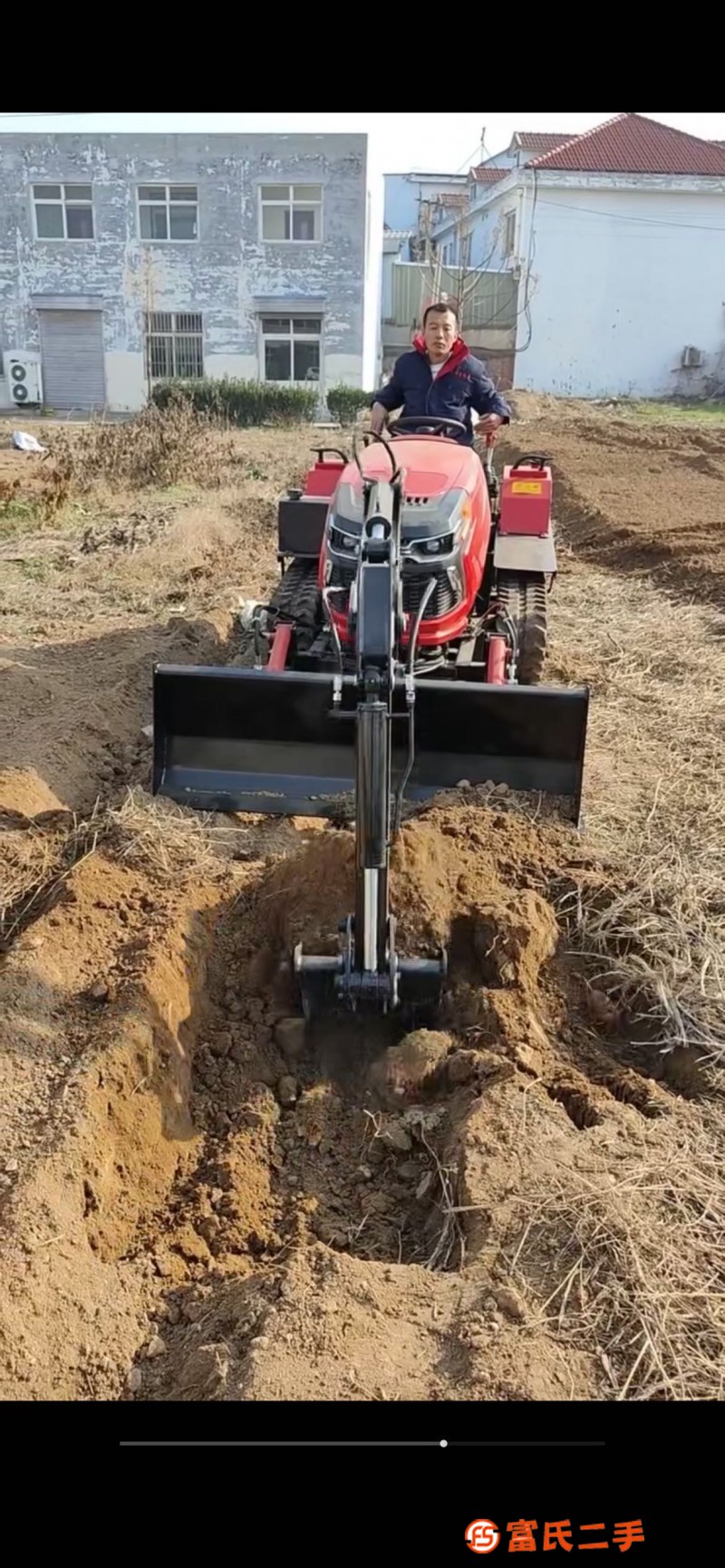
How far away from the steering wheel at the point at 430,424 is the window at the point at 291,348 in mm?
24034

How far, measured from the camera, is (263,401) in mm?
26062

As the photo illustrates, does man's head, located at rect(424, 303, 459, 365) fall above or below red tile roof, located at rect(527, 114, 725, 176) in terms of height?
below

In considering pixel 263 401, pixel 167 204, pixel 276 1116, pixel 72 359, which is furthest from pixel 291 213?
pixel 276 1116

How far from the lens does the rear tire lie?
607cm

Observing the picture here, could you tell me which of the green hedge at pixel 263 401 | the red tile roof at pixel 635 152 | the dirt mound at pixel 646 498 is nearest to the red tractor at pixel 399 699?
the dirt mound at pixel 646 498

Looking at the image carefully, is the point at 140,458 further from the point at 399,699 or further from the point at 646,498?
the point at 399,699

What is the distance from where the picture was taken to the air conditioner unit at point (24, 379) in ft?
95.6


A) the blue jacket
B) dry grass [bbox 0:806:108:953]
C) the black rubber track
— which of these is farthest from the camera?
the blue jacket

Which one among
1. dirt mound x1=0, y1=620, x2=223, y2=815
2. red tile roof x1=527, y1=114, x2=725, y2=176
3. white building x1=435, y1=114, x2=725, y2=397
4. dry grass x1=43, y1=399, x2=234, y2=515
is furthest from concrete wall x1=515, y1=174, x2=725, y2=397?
dirt mound x1=0, y1=620, x2=223, y2=815

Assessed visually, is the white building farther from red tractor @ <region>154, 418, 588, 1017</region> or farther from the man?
red tractor @ <region>154, 418, 588, 1017</region>

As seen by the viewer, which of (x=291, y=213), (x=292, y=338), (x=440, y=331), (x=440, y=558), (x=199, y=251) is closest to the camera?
(x=440, y=558)

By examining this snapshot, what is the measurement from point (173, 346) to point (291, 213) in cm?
425

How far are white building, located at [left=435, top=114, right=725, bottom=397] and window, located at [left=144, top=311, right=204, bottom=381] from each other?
914cm
